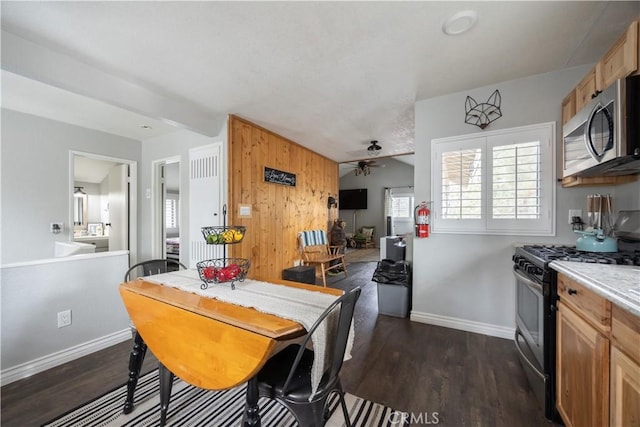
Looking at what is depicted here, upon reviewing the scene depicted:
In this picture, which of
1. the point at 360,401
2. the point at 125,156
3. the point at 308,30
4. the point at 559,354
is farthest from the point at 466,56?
the point at 125,156

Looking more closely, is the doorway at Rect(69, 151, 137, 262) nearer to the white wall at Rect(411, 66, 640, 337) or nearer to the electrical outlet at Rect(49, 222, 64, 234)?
the electrical outlet at Rect(49, 222, 64, 234)

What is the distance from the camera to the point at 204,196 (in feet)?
10.6

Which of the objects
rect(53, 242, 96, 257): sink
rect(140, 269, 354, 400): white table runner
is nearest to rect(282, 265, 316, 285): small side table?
rect(140, 269, 354, 400): white table runner

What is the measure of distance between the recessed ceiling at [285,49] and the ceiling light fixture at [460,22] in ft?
0.11

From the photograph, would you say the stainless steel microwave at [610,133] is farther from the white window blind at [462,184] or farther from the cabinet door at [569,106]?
the white window blind at [462,184]

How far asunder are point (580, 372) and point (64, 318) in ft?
11.2

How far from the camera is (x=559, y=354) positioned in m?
1.31

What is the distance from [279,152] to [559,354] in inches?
145

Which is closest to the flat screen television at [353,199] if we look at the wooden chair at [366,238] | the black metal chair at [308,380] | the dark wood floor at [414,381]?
the wooden chair at [366,238]

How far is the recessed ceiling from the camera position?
1.51 meters

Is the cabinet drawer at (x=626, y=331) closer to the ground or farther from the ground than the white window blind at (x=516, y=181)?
closer to the ground

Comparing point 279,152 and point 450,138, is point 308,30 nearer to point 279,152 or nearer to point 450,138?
point 450,138

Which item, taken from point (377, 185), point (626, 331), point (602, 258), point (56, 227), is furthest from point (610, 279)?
point (377, 185)

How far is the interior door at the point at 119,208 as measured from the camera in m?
4.04
